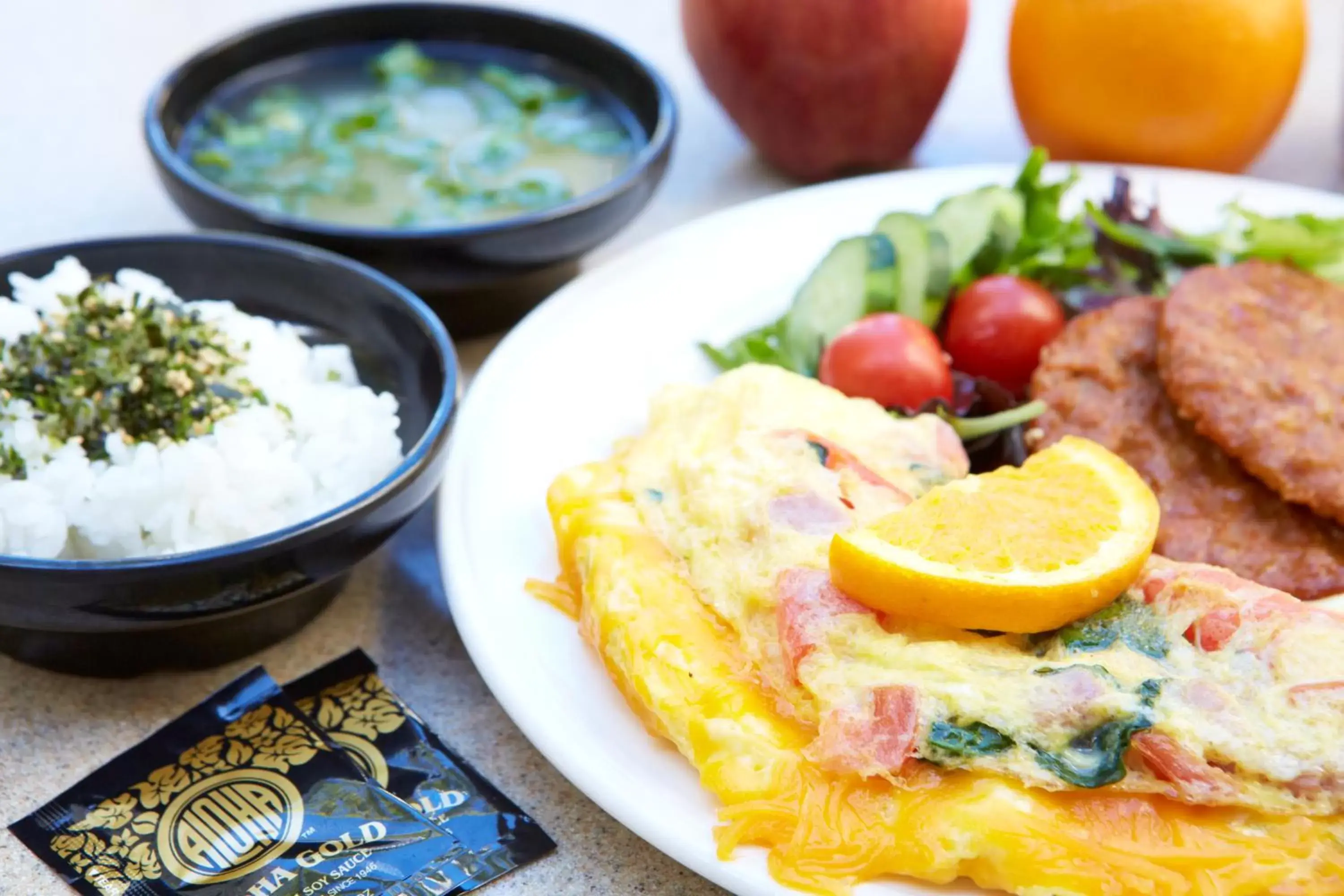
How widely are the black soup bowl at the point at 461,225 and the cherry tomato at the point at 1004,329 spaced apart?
88 cm

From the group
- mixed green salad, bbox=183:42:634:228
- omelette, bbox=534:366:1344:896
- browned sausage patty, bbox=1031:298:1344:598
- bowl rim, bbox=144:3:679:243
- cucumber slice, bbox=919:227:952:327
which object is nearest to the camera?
omelette, bbox=534:366:1344:896

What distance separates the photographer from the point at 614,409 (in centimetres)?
296

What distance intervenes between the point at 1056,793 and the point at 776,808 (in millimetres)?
398

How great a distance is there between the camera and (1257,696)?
1944mm

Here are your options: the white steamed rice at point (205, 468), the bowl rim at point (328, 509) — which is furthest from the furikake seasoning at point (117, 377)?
the bowl rim at point (328, 509)

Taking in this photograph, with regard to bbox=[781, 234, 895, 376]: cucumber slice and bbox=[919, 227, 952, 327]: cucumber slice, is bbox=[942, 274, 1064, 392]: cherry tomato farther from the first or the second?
bbox=[781, 234, 895, 376]: cucumber slice

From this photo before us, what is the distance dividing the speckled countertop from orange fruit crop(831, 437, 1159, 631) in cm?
59

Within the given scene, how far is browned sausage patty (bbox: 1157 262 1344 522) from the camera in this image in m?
2.57

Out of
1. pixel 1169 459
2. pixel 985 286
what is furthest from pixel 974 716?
pixel 985 286

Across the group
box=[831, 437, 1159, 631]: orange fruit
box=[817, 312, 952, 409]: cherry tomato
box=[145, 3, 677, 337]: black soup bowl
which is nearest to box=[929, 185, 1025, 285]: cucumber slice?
box=[817, 312, 952, 409]: cherry tomato

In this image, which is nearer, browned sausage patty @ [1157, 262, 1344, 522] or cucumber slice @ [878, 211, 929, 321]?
browned sausage patty @ [1157, 262, 1344, 522]

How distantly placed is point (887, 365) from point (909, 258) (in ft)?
1.41

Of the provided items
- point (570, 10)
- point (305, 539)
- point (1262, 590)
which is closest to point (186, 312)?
point (305, 539)

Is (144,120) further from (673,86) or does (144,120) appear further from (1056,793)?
(1056,793)
